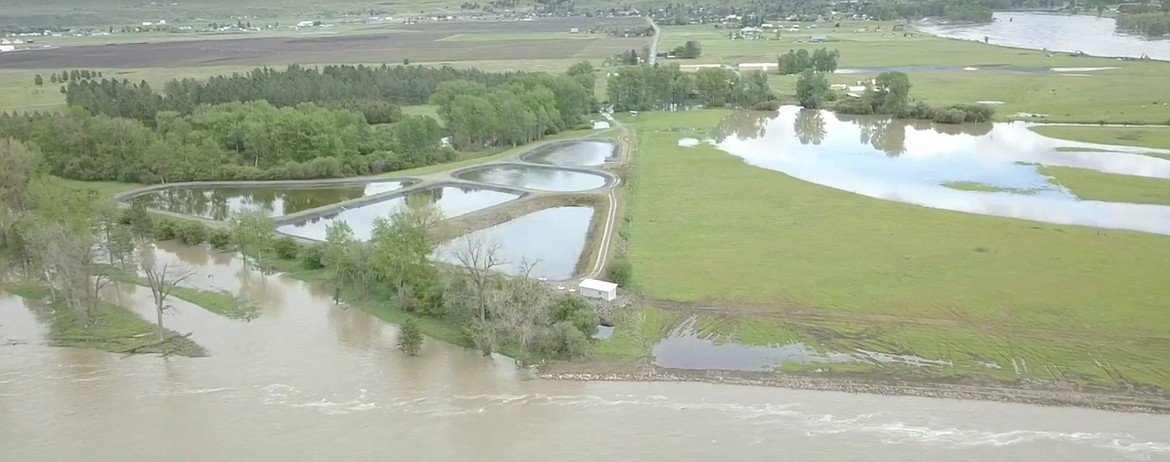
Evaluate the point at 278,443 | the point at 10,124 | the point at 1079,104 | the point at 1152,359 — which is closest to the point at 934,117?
the point at 1079,104

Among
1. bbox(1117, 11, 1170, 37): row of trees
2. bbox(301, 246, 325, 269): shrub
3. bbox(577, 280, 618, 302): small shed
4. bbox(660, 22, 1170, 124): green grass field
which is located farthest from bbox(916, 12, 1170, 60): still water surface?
bbox(301, 246, 325, 269): shrub

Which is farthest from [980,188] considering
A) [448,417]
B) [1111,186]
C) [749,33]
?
[749,33]

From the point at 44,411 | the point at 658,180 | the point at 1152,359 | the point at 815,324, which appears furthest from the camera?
the point at 658,180

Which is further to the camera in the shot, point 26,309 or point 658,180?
point 658,180

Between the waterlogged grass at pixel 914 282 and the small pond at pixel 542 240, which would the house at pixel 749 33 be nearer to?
the waterlogged grass at pixel 914 282

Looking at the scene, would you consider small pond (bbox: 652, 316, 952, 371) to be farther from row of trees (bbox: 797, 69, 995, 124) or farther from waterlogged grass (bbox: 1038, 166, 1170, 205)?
row of trees (bbox: 797, 69, 995, 124)

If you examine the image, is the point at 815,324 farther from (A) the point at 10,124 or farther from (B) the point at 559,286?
(A) the point at 10,124

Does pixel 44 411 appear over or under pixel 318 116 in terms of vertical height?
under
